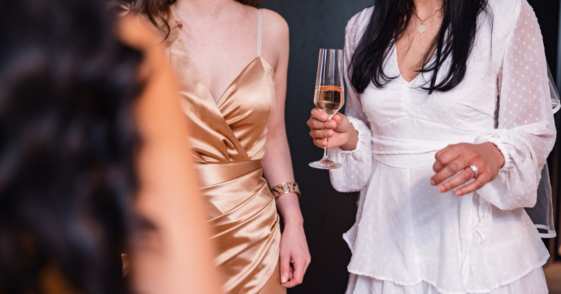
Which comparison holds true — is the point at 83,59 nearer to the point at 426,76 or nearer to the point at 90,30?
the point at 90,30

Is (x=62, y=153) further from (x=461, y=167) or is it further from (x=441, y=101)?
(x=441, y=101)

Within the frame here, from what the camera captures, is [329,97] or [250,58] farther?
[250,58]

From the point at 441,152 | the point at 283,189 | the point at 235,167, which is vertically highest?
the point at 441,152

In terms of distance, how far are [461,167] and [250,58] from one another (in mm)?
808

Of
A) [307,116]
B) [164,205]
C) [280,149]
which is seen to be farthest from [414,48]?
[307,116]

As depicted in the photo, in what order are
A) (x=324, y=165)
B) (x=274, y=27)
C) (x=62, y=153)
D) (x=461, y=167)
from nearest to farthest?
(x=62, y=153) < (x=461, y=167) < (x=324, y=165) < (x=274, y=27)

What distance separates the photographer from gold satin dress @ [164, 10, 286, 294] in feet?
4.35

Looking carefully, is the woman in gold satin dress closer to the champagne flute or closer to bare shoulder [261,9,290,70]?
bare shoulder [261,9,290,70]

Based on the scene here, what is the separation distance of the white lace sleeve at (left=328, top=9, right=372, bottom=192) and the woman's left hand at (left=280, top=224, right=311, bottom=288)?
0.25m

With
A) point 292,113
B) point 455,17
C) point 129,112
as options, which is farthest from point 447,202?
point 292,113

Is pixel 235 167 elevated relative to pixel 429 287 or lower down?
elevated

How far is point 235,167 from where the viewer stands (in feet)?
4.52

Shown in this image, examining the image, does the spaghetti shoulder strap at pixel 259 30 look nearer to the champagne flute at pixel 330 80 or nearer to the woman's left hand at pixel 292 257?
the champagne flute at pixel 330 80

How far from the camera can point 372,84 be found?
1.43m
